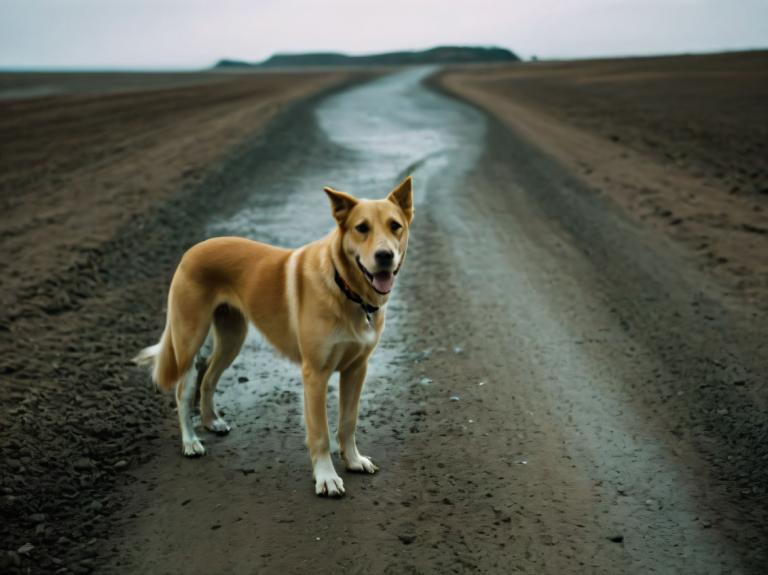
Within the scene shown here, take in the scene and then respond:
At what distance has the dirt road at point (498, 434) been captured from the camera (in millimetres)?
4086

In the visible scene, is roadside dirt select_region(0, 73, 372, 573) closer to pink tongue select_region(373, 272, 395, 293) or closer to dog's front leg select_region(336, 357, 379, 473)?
dog's front leg select_region(336, 357, 379, 473)

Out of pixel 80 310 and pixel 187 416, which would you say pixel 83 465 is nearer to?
pixel 187 416

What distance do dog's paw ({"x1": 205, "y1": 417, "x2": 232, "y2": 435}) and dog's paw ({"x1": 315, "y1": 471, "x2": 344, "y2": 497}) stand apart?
3.69ft

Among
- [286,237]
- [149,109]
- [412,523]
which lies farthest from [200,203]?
[149,109]

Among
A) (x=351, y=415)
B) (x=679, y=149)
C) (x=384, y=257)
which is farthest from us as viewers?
(x=679, y=149)

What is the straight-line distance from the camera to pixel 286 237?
10.4 m

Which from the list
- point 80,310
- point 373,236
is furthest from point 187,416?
point 80,310

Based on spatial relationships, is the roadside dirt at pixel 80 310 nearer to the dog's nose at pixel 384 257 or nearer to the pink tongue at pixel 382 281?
the pink tongue at pixel 382 281

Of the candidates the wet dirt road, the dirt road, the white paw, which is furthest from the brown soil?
the white paw

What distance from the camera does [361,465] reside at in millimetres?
4891

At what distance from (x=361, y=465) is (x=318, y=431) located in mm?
445

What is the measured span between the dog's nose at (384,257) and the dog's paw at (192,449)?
6.58 ft

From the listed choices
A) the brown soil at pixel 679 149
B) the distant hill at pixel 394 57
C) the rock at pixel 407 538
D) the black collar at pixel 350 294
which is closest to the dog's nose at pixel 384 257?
the black collar at pixel 350 294

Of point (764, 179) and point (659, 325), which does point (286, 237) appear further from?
point (764, 179)
